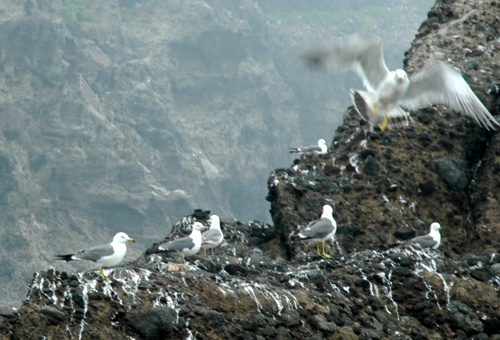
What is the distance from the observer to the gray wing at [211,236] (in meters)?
20.7

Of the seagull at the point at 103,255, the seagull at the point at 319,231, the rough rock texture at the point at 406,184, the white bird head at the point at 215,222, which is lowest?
the seagull at the point at 103,255

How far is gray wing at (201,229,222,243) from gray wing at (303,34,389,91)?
357 centimetres

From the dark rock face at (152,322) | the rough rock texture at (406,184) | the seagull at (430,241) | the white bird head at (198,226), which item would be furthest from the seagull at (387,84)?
the dark rock face at (152,322)

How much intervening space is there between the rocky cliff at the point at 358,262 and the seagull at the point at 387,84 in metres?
1.01

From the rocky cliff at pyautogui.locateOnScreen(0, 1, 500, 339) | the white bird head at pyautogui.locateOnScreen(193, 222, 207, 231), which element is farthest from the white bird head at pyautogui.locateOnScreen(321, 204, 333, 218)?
the white bird head at pyautogui.locateOnScreen(193, 222, 207, 231)

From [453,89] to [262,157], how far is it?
439 feet

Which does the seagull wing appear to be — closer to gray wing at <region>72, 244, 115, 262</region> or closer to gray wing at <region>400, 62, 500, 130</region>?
gray wing at <region>72, 244, 115, 262</region>

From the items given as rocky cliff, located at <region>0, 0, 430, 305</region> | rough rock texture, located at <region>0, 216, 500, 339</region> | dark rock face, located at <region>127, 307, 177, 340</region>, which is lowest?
dark rock face, located at <region>127, 307, 177, 340</region>

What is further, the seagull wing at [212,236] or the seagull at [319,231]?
the seagull wing at [212,236]

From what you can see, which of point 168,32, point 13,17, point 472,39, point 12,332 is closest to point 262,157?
point 168,32

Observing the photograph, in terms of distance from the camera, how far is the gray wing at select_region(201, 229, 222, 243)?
20.7 meters

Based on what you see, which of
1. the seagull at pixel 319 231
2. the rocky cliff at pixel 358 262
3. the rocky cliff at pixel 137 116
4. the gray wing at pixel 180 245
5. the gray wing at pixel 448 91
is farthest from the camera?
the rocky cliff at pixel 137 116

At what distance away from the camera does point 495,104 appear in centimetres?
2422

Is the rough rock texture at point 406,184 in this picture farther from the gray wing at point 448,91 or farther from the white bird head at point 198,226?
the white bird head at point 198,226
